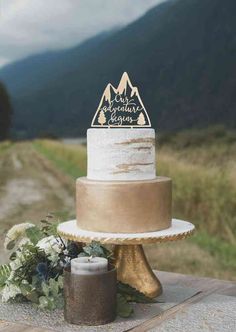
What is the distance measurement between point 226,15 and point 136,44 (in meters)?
22.1

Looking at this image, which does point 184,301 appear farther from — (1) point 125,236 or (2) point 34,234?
(2) point 34,234

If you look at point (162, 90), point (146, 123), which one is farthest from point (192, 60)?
point (146, 123)

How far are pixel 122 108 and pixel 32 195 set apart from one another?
9182 millimetres

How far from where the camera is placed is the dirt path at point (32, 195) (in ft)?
32.1

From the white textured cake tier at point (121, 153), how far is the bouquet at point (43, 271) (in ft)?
1.21

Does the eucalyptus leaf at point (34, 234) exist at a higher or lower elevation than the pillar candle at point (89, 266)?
higher

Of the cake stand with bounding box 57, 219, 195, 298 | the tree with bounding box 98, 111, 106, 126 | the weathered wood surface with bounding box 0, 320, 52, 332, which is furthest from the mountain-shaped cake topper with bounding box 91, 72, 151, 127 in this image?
the weathered wood surface with bounding box 0, 320, 52, 332

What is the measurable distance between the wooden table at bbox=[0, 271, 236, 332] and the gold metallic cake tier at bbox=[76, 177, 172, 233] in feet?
1.34

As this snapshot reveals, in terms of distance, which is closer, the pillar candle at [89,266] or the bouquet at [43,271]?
the pillar candle at [89,266]

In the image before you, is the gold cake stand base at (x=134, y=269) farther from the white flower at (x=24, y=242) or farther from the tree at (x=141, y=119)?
the tree at (x=141, y=119)

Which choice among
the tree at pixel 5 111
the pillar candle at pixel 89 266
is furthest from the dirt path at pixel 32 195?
the tree at pixel 5 111

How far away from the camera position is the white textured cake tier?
3.41m

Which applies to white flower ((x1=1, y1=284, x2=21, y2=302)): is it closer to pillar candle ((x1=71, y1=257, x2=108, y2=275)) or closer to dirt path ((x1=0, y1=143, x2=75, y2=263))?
pillar candle ((x1=71, y1=257, x2=108, y2=275))

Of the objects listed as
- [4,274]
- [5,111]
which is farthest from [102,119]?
[5,111]
